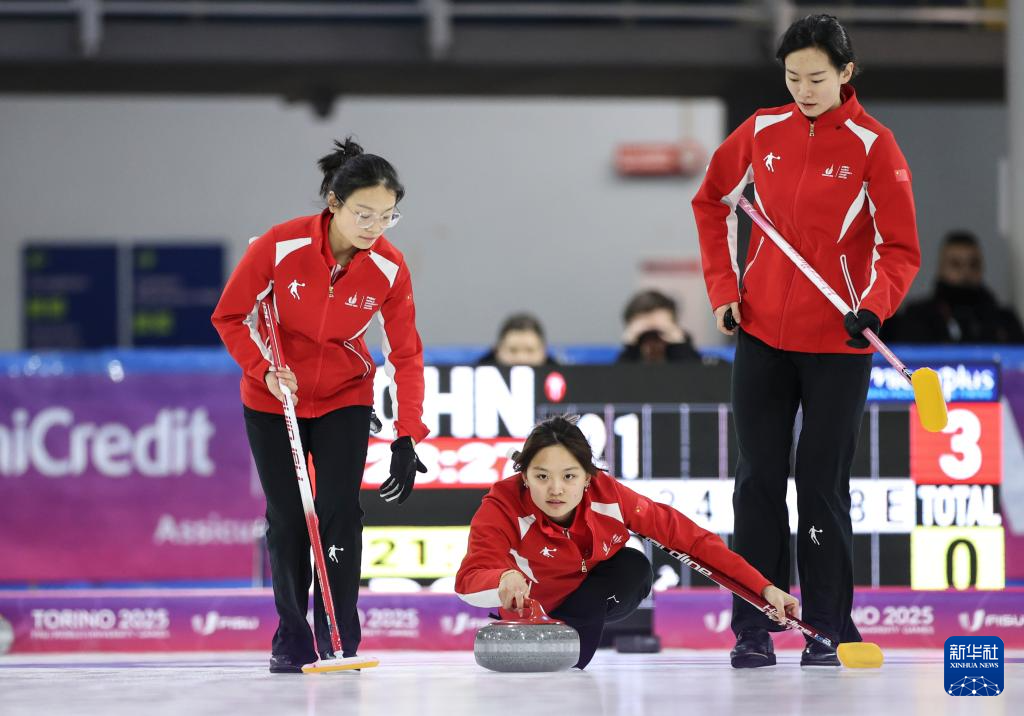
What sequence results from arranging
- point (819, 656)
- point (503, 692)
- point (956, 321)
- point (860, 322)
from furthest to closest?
point (956, 321)
point (819, 656)
point (860, 322)
point (503, 692)

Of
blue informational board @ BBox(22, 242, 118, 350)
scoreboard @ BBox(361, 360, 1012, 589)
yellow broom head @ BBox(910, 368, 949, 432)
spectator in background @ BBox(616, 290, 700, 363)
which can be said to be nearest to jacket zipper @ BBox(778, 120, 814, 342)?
yellow broom head @ BBox(910, 368, 949, 432)

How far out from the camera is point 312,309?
13.0 feet

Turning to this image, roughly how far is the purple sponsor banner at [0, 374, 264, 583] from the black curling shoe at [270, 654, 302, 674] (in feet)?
9.07

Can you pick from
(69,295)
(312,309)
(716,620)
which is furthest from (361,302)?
(69,295)

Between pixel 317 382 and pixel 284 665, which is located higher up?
pixel 317 382

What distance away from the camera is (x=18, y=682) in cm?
349

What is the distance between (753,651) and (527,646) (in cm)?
59

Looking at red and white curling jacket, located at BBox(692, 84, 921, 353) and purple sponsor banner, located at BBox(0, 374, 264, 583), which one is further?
purple sponsor banner, located at BBox(0, 374, 264, 583)

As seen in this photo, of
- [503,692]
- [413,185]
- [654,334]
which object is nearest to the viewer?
[503,692]

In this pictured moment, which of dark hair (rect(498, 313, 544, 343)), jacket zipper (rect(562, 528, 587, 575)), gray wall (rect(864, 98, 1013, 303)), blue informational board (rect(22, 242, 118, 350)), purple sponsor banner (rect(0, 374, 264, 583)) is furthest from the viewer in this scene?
blue informational board (rect(22, 242, 118, 350))

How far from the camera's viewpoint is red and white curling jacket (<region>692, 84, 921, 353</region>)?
12.5 ft

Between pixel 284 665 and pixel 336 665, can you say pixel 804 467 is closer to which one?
pixel 336 665

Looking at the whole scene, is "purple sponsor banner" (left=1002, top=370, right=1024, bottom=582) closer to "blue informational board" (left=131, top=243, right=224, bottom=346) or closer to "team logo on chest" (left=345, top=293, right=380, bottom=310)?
"team logo on chest" (left=345, top=293, right=380, bottom=310)

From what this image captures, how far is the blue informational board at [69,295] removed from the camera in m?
13.6
